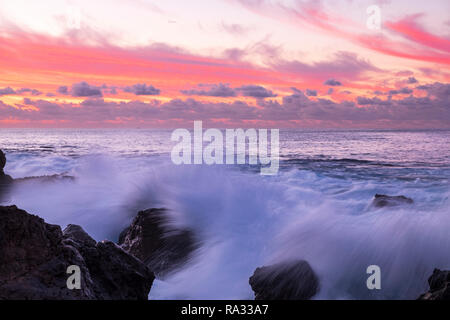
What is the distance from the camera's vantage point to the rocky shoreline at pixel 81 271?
3.11 meters

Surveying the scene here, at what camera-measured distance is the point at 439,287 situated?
395 centimetres

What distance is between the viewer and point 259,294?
5250mm

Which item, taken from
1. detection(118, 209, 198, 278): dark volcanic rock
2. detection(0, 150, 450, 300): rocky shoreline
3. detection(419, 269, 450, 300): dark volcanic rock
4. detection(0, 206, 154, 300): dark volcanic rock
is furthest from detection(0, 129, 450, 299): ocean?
detection(0, 206, 154, 300): dark volcanic rock

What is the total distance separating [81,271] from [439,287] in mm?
3893

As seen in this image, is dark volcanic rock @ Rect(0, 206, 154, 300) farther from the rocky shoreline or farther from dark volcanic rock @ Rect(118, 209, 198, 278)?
dark volcanic rock @ Rect(118, 209, 198, 278)

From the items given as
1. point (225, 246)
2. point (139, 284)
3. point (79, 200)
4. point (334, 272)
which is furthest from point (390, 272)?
point (79, 200)

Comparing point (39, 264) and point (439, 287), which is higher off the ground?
point (39, 264)

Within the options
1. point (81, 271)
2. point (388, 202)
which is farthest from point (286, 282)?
point (388, 202)

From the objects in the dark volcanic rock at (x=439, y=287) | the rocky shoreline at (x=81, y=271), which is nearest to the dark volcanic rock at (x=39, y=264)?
the rocky shoreline at (x=81, y=271)

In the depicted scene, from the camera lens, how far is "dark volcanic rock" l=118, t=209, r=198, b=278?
659 centimetres

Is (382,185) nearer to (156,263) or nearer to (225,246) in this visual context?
(225,246)

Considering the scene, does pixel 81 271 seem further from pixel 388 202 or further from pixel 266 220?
pixel 388 202

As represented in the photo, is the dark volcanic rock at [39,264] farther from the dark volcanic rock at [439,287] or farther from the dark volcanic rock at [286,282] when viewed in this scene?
the dark volcanic rock at [439,287]

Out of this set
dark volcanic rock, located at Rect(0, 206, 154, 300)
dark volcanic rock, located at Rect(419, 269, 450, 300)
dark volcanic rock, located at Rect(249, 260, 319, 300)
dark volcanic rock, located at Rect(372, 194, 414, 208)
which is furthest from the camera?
dark volcanic rock, located at Rect(372, 194, 414, 208)
